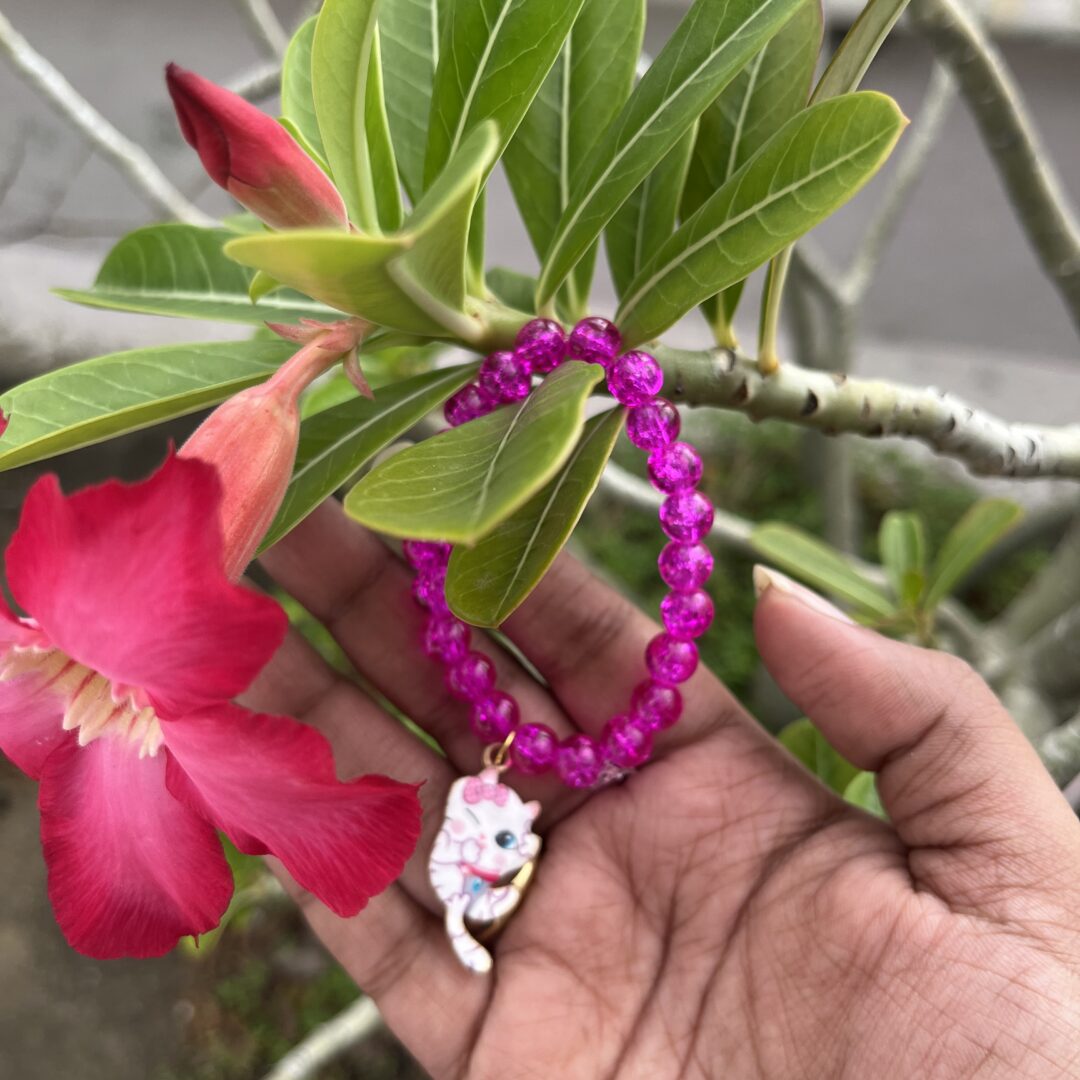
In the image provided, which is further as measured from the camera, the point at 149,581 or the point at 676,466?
the point at 676,466

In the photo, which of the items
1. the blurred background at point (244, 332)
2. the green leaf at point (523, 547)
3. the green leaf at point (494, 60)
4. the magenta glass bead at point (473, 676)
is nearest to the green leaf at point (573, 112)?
the green leaf at point (494, 60)

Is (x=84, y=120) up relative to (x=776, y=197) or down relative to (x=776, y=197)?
down

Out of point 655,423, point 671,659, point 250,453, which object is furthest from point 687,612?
point 250,453

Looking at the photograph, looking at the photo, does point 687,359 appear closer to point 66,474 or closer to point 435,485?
point 435,485

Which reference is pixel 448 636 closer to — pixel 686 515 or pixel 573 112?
pixel 686 515

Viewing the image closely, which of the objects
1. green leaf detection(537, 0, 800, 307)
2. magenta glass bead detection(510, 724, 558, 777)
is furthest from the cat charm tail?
green leaf detection(537, 0, 800, 307)

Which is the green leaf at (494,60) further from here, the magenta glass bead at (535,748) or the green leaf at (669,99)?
the magenta glass bead at (535,748)

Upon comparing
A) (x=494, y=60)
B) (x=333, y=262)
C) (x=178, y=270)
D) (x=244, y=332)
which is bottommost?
(x=244, y=332)
